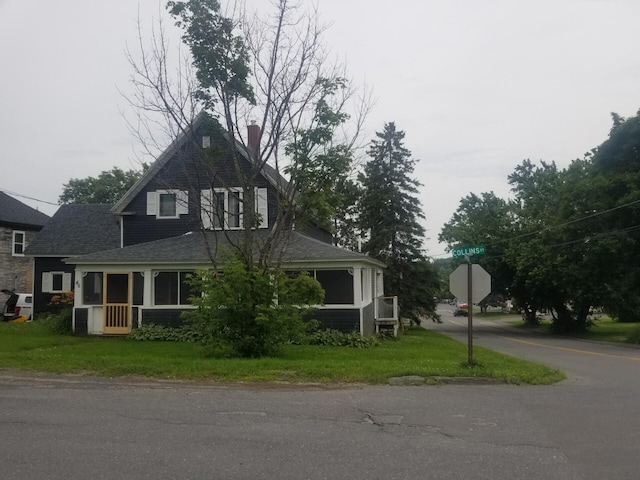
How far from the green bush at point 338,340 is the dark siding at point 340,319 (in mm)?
535

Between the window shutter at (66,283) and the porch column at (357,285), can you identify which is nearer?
the porch column at (357,285)

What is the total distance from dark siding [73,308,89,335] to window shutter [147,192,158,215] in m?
5.10

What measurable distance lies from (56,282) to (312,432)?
85.9 ft

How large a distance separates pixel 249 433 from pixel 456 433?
99.9 inches

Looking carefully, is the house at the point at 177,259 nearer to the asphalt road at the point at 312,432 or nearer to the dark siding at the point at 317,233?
the dark siding at the point at 317,233

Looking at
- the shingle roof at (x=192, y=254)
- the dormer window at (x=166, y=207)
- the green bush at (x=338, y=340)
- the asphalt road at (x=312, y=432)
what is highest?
the dormer window at (x=166, y=207)

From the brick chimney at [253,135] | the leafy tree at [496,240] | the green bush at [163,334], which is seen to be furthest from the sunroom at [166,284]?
the leafy tree at [496,240]

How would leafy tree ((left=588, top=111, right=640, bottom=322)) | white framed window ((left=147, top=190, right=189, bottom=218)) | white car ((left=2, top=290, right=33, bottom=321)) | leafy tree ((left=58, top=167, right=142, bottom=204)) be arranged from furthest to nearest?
leafy tree ((left=58, top=167, right=142, bottom=204)), white car ((left=2, top=290, right=33, bottom=321)), leafy tree ((left=588, top=111, right=640, bottom=322)), white framed window ((left=147, top=190, right=189, bottom=218))

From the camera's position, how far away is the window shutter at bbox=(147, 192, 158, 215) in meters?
25.2

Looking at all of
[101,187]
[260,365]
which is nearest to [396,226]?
[260,365]

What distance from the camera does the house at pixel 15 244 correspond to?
38.0m

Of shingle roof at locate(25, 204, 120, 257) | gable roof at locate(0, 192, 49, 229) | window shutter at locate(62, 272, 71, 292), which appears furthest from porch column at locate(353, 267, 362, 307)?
gable roof at locate(0, 192, 49, 229)

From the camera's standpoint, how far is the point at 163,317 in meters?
21.4

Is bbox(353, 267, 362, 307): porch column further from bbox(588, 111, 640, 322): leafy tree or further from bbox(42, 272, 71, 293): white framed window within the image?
bbox(42, 272, 71, 293): white framed window
